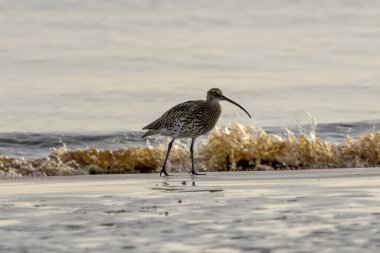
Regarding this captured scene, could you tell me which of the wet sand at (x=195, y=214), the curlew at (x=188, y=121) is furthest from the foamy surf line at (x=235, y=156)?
the wet sand at (x=195, y=214)

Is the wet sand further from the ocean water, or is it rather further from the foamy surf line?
the ocean water

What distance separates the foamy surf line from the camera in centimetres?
2031

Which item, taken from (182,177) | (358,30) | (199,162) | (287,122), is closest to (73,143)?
(287,122)

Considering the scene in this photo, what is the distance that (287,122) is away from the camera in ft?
97.7

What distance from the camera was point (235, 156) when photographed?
20.5 m

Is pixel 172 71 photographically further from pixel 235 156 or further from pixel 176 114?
pixel 176 114

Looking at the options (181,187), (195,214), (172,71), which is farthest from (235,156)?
(172,71)

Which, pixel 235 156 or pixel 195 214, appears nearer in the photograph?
pixel 195 214

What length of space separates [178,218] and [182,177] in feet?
17.6

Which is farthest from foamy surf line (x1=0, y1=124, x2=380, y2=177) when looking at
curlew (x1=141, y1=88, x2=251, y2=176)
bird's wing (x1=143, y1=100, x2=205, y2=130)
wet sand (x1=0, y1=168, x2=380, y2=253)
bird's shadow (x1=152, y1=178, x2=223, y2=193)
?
bird's shadow (x1=152, y1=178, x2=223, y2=193)

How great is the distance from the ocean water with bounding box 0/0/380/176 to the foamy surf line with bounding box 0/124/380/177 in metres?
0.05

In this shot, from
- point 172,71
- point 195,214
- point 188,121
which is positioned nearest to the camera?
point 195,214

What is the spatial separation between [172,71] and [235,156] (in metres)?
18.4

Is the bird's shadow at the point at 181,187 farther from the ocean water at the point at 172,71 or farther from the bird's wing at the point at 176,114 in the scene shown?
the ocean water at the point at 172,71
